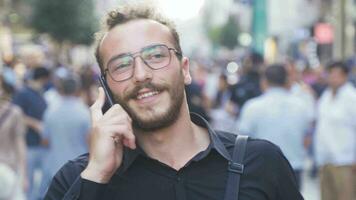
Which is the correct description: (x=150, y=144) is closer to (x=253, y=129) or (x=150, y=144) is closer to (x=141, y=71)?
(x=141, y=71)

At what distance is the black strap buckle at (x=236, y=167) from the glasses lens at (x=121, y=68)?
45 cm

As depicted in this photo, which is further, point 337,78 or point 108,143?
point 337,78

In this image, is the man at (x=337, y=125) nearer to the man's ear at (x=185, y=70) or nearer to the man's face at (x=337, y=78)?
the man's face at (x=337, y=78)

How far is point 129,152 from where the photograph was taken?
8.89 feet

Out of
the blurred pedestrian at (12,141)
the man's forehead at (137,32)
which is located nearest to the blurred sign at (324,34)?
the blurred pedestrian at (12,141)

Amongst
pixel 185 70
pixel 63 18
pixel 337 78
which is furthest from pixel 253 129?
pixel 63 18

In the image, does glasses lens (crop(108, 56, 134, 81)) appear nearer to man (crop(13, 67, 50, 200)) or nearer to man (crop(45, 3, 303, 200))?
man (crop(45, 3, 303, 200))

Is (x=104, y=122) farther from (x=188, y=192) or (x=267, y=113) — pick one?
(x=267, y=113)

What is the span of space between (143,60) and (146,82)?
8 cm

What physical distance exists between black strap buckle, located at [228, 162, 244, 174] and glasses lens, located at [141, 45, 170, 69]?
40 cm

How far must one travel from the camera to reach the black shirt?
8.66 feet

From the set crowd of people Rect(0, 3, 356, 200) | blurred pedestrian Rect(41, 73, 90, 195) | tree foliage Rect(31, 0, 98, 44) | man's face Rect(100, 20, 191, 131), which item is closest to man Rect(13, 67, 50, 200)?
crowd of people Rect(0, 3, 356, 200)

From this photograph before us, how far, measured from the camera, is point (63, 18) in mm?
39531

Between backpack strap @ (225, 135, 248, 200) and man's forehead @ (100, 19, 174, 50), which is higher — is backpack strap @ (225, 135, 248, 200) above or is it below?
below
